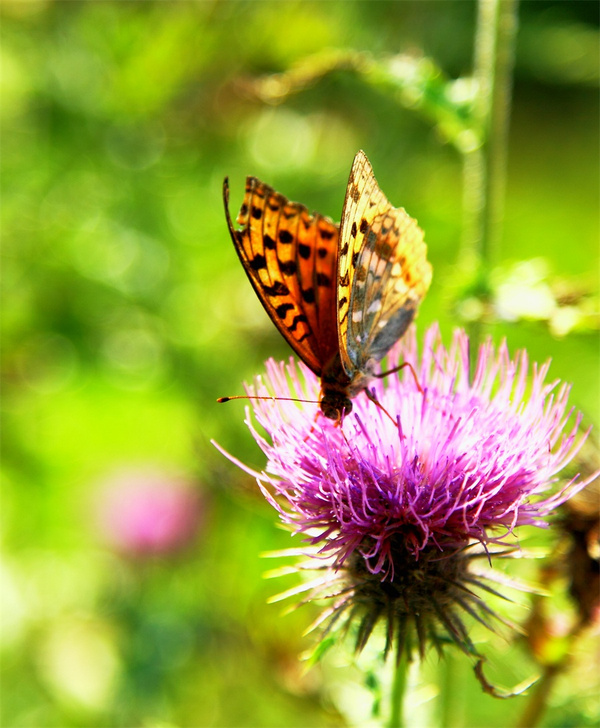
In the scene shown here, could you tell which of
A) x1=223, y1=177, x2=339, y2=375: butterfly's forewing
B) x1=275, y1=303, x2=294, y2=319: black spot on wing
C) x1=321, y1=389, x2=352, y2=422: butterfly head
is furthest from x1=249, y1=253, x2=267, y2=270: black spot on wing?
x1=321, y1=389, x2=352, y2=422: butterfly head

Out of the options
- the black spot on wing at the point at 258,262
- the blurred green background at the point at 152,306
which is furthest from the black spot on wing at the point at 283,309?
the blurred green background at the point at 152,306

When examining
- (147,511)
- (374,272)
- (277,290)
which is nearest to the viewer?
(277,290)

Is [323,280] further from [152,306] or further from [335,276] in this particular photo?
[152,306]

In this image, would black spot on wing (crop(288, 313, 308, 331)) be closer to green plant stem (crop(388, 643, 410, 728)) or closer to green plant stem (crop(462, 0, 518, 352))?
green plant stem (crop(462, 0, 518, 352))

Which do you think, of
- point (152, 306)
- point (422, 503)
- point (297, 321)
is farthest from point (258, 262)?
point (152, 306)

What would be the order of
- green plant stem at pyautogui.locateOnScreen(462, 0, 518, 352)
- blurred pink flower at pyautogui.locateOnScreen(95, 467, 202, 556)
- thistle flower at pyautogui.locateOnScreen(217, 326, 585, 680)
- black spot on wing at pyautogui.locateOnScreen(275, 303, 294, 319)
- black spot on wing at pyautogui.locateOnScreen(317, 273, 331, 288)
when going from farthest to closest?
blurred pink flower at pyautogui.locateOnScreen(95, 467, 202, 556), green plant stem at pyautogui.locateOnScreen(462, 0, 518, 352), black spot on wing at pyautogui.locateOnScreen(317, 273, 331, 288), black spot on wing at pyautogui.locateOnScreen(275, 303, 294, 319), thistle flower at pyautogui.locateOnScreen(217, 326, 585, 680)
